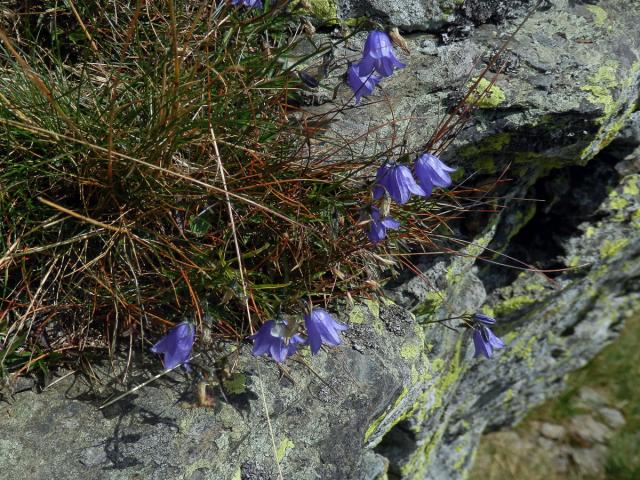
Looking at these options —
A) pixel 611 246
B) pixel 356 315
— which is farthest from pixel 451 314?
pixel 611 246

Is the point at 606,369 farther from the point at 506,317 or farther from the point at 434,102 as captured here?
the point at 434,102

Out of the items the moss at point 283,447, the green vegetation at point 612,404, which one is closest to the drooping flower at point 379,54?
the moss at point 283,447

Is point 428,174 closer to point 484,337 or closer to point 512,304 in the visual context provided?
point 484,337

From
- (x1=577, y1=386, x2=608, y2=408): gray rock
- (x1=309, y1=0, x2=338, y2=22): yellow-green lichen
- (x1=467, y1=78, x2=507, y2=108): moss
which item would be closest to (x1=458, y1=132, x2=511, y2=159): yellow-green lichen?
(x1=467, y1=78, x2=507, y2=108): moss

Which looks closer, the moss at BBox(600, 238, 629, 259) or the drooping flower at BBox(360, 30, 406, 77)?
the drooping flower at BBox(360, 30, 406, 77)

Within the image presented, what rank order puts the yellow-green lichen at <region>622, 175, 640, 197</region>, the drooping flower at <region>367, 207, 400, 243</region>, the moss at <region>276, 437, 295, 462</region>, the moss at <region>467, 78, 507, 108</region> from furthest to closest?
the yellow-green lichen at <region>622, 175, 640, 197</region>
the moss at <region>467, 78, 507, 108</region>
the drooping flower at <region>367, 207, 400, 243</region>
the moss at <region>276, 437, 295, 462</region>

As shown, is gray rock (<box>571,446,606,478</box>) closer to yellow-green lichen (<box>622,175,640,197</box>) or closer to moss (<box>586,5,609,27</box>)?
yellow-green lichen (<box>622,175,640,197</box>)

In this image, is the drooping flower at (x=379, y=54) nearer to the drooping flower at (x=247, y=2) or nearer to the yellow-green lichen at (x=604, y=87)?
the drooping flower at (x=247, y=2)

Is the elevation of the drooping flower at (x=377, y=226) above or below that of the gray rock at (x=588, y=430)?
above
